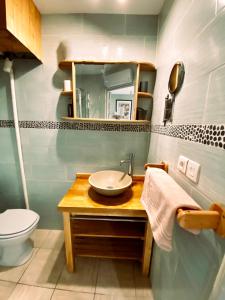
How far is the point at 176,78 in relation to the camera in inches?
35.5

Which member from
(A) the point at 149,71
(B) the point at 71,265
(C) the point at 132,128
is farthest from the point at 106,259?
(A) the point at 149,71

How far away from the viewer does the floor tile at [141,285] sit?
1220mm

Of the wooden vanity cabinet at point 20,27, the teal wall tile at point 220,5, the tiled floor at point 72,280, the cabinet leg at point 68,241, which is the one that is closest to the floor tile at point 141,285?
the tiled floor at point 72,280

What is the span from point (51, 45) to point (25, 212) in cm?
165

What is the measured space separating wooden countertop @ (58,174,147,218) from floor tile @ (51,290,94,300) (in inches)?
26.0

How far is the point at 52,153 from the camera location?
5.38ft

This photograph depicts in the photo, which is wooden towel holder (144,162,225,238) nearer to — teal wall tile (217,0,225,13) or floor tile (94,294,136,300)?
teal wall tile (217,0,225,13)

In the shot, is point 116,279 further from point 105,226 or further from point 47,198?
point 47,198

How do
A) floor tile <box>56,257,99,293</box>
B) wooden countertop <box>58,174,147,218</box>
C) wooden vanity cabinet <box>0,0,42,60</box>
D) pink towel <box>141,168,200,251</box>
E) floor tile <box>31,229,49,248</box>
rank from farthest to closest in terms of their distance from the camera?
floor tile <box>31,229,49,248</box>
floor tile <box>56,257,99,293</box>
wooden countertop <box>58,174,147,218</box>
wooden vanity cabinet <box>0,0,42,60</box>
pink towel <box>141,168,200,251</box>

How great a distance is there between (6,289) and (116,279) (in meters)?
0.90

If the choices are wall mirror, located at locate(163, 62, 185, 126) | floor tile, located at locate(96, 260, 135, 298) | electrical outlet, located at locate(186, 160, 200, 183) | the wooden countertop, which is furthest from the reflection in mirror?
floor tile, located at locate(96, 260, 135, 298)

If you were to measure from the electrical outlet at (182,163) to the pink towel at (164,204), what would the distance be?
0.08 m

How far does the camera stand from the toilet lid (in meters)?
1.30

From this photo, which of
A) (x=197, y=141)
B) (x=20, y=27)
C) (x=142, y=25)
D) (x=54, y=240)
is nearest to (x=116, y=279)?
(x=54, y=240)
